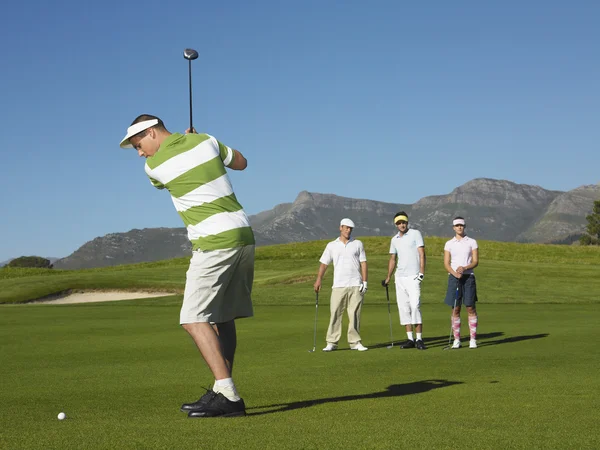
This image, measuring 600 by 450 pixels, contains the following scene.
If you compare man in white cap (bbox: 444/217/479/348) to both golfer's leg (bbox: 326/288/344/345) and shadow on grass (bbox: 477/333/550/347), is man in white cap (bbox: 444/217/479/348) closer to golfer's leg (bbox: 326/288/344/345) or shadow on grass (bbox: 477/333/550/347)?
shadow on grass (bbox: 477/333/550/347)

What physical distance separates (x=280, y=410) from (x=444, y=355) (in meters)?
6.02

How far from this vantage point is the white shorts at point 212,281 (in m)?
6.36

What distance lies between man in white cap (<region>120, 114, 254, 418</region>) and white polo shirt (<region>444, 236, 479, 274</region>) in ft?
26.8

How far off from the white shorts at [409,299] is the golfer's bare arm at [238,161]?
8090mm

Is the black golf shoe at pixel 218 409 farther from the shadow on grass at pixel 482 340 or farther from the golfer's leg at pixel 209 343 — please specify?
the shadow on grass at pixel 482 340

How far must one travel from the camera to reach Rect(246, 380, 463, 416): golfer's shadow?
7.05m

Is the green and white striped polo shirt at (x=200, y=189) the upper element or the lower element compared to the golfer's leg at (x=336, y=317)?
upper

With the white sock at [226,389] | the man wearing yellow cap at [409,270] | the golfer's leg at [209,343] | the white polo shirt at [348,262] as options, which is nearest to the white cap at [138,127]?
the golfer's leg at [209,343]

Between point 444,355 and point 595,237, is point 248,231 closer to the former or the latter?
point 444,355

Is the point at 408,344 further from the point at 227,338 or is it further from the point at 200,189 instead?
the point at 200,189

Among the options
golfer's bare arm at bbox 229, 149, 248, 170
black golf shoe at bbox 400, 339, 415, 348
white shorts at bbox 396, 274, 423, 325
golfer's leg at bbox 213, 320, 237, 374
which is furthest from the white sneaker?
golfer's bare arm at bbox 229, 149, 248, 170

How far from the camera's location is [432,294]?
30.0 m

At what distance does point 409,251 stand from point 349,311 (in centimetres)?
164

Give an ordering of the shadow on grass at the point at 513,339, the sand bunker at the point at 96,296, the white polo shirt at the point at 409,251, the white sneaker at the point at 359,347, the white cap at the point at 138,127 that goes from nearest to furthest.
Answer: the white cap at the point at 138,127
the white sneaker at the point at 359,347
the shadow on grass at the point at 513,339
the white polo shirt at the point at 409,251
the sand bunker at the point at 96,296
